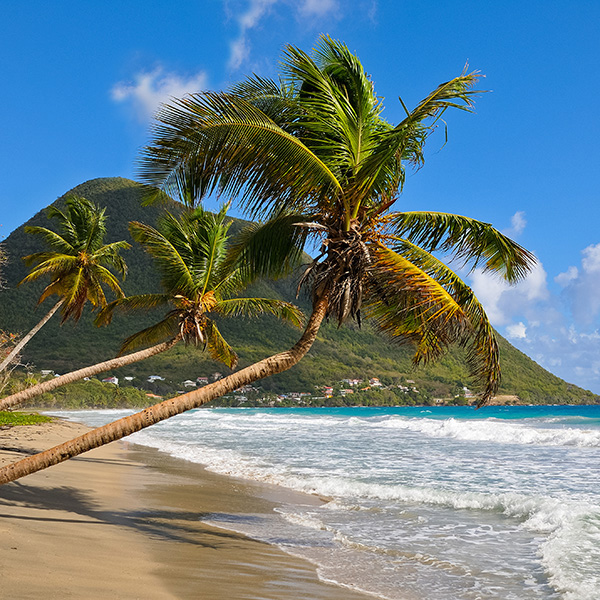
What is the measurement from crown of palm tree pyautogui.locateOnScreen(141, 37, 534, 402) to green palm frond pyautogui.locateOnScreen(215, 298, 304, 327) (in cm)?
643

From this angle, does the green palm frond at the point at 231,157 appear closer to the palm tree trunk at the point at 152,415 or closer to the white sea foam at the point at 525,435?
the palm tree trunk at the point at 152,415

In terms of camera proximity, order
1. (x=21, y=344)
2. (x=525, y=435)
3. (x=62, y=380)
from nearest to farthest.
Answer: (x=62, y=380) → (x=21, y=344) → (x=525, y=435)

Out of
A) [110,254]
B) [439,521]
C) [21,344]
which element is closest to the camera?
[439,521]

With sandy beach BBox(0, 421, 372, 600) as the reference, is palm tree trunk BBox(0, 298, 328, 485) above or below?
above

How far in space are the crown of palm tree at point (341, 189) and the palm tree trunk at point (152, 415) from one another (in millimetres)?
628

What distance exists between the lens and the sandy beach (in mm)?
4441

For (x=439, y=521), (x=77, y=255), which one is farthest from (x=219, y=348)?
(x=439, y=521)

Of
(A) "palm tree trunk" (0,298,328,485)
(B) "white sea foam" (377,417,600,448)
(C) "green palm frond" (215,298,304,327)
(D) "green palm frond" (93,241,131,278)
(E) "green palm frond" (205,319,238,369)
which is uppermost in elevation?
(D) "green palm frond" (93,241,131,278)

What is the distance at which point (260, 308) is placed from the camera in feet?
48.3

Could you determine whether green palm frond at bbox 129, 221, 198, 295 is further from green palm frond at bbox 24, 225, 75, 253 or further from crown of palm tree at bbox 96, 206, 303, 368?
green palm frond at bbox 24, 225, 75, 253

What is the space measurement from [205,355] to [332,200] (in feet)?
238

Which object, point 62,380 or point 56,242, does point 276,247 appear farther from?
point 56,242

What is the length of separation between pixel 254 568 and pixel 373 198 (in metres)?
4.70

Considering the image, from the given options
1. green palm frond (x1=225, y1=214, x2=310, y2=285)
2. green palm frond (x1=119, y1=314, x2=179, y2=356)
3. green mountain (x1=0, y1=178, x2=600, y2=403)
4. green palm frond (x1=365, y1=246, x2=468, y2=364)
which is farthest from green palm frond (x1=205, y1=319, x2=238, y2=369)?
green mountain (x1=0, y1=178, x2=600, y2=403)
